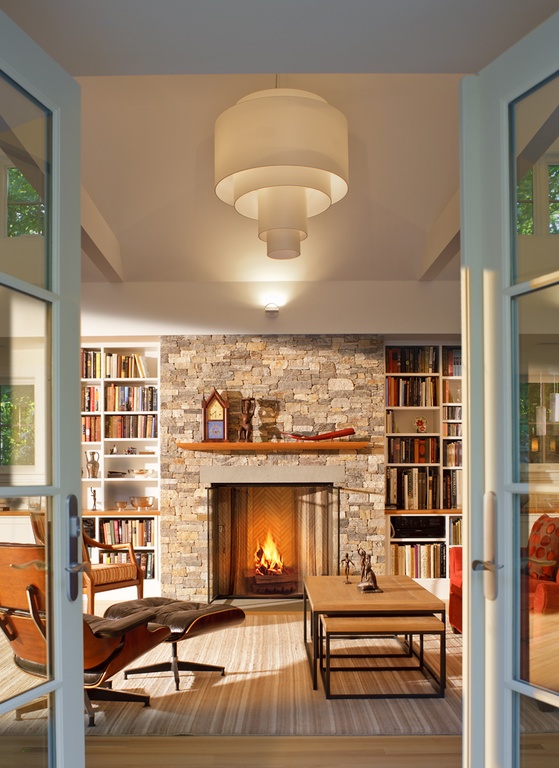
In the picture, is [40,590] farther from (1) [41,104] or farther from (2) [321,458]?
(2) [321,458]

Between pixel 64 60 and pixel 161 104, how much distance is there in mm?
2785

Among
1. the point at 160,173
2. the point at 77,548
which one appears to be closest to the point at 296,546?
the point at 160,173

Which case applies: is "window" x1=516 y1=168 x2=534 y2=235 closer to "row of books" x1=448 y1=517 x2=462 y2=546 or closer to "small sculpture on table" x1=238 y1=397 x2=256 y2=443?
"small sculpture on table" x1=238 y1=397 x2=256 y2=443

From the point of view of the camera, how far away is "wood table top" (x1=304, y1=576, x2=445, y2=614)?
448 centimetres

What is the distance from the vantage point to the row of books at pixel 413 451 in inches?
295

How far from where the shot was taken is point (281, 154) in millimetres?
4070

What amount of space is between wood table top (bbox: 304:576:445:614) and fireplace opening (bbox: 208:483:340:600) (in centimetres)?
206

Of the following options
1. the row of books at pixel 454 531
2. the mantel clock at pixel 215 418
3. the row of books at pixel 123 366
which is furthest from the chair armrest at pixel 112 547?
the row of books at pixel 454 531

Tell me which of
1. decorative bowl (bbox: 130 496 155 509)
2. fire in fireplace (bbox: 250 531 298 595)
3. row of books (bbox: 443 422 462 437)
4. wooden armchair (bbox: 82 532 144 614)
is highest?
row of books (bbox: 443 422 462 437)

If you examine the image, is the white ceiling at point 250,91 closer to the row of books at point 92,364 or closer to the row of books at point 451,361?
the row of books at point 92,364

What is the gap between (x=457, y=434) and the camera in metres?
7.59

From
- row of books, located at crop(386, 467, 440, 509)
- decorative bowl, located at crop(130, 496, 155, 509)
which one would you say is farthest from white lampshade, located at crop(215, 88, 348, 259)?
decorative bowl, located at crop(130, 496, 155, 509)

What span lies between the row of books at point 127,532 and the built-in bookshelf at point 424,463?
2295 millimetres

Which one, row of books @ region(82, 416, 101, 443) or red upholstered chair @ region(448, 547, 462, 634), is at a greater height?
row of books @ region(82, 416, 101, 443)
